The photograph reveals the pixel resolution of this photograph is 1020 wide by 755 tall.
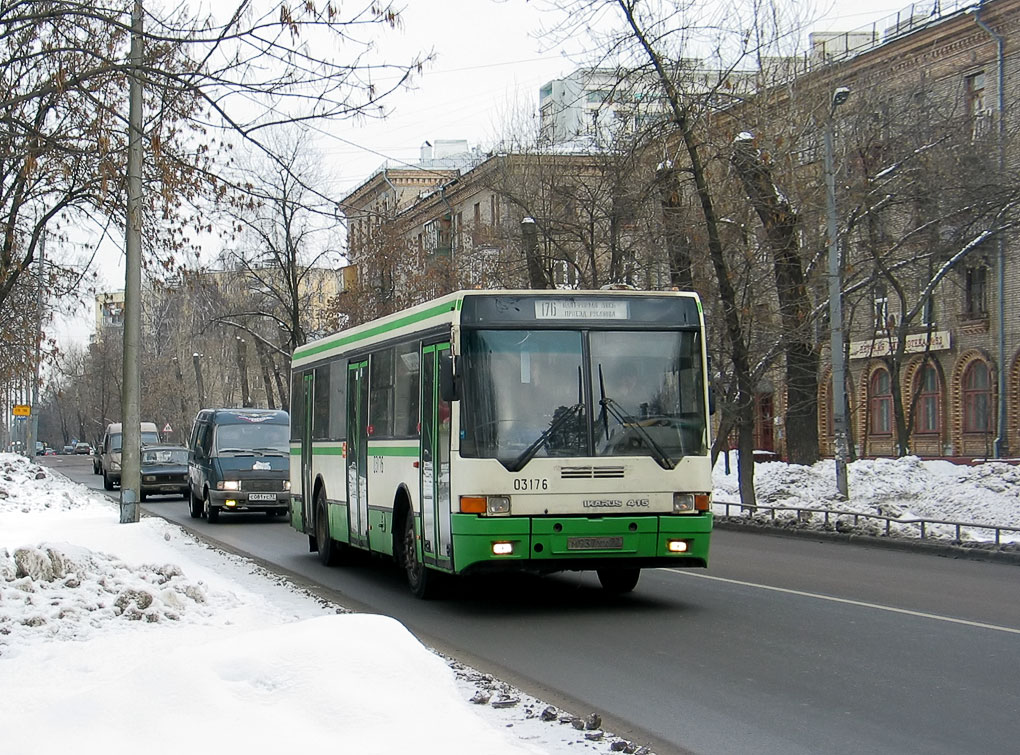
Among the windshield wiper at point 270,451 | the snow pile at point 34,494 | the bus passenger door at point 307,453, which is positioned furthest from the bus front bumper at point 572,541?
the windshield wiper at point 270,451

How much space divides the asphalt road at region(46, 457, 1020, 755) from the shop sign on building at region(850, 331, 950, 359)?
96.3ft

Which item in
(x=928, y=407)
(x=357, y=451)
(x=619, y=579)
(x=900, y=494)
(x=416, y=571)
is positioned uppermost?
(x=928, y=407)

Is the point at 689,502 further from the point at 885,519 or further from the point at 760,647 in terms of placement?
the point at 885,519

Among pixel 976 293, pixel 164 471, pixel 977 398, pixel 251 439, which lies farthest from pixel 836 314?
pixel 977 398

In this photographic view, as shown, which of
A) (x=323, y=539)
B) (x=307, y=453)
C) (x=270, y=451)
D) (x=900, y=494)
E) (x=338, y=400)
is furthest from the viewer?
(x=270, y=451)

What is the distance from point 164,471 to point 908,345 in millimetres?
26034

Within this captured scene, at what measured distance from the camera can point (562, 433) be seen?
12.0 m

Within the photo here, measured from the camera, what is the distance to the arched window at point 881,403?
48.9 metres

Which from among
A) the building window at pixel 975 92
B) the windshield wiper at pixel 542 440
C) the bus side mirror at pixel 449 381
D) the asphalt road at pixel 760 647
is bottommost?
the asphalt road at pixel 760 647

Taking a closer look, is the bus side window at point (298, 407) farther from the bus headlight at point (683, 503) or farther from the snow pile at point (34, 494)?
the snow pile at point (34, 494)

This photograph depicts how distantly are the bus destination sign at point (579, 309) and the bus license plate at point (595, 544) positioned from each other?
2047 mm

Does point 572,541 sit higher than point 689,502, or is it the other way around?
point 689,502

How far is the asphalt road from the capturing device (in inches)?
284

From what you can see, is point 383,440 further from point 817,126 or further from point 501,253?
point 501,253
